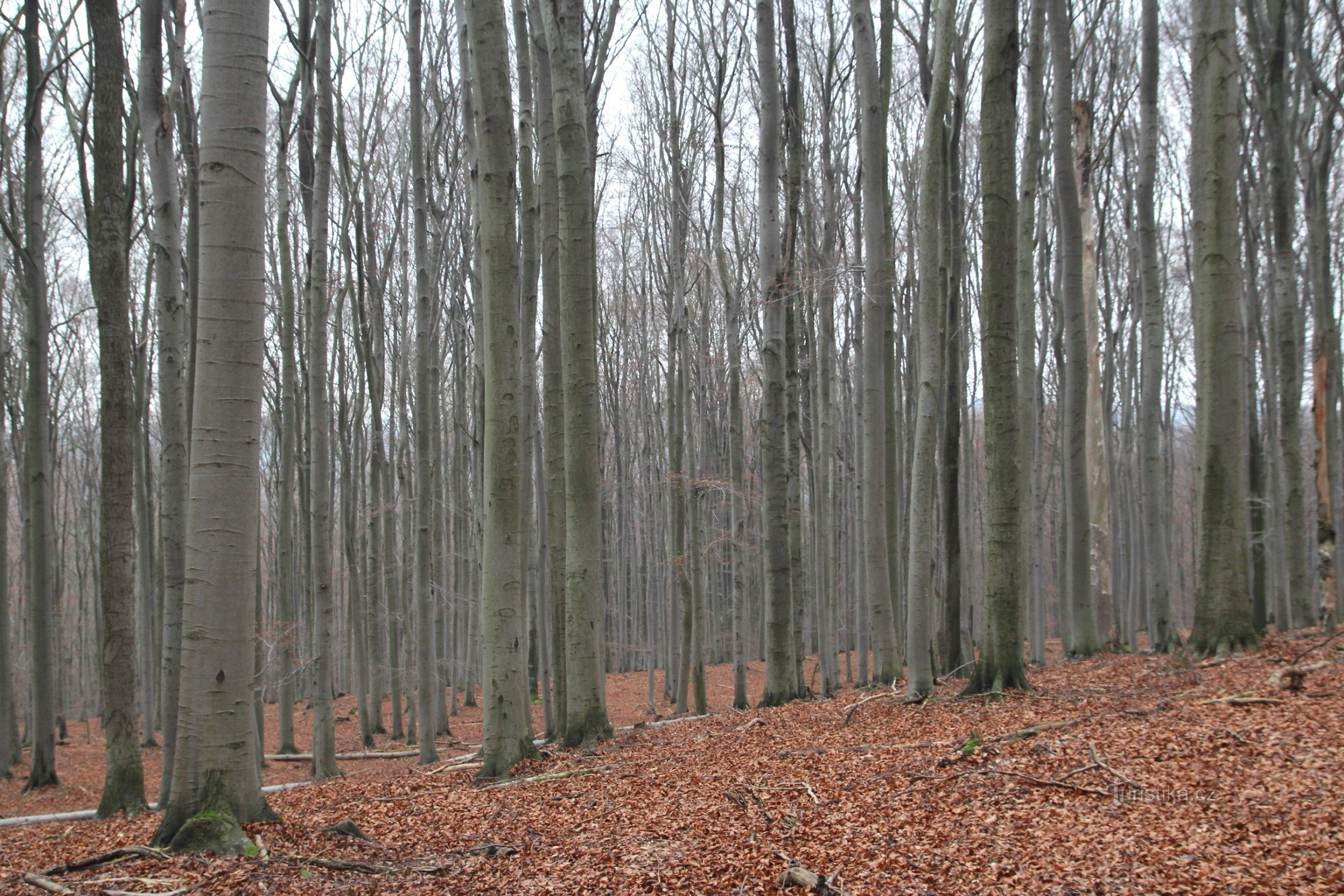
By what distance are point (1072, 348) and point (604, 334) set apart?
10.6 metres

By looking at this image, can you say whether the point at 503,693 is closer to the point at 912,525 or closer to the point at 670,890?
the point at 670,890

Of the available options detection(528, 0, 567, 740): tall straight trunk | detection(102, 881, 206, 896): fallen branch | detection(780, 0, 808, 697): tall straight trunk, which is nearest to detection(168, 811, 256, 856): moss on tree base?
detection(102, 881, 206, 896): fallen branch

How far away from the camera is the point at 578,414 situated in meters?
7.04

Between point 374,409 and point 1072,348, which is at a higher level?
point 1072,348

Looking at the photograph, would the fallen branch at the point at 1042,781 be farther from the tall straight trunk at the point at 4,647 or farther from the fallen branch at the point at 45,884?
the tall straight trunk at the point at 4,647

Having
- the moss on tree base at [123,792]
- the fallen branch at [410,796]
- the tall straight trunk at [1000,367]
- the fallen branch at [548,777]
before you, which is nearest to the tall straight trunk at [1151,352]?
the tall straight trunk at [1000,367]

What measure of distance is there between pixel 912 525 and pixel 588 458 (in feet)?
9.97

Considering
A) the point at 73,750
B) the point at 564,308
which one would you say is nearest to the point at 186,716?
the point at 564,308

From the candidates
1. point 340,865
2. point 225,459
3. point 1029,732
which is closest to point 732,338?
point 1029,732

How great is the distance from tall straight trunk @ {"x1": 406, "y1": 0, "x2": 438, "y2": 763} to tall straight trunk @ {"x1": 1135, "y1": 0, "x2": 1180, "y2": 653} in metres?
8.66

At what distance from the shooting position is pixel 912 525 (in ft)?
24.9

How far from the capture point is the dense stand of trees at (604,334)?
6.00 meters

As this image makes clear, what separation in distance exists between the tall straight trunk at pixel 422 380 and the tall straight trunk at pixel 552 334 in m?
1.67

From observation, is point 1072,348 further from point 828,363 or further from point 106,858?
point 106,858
